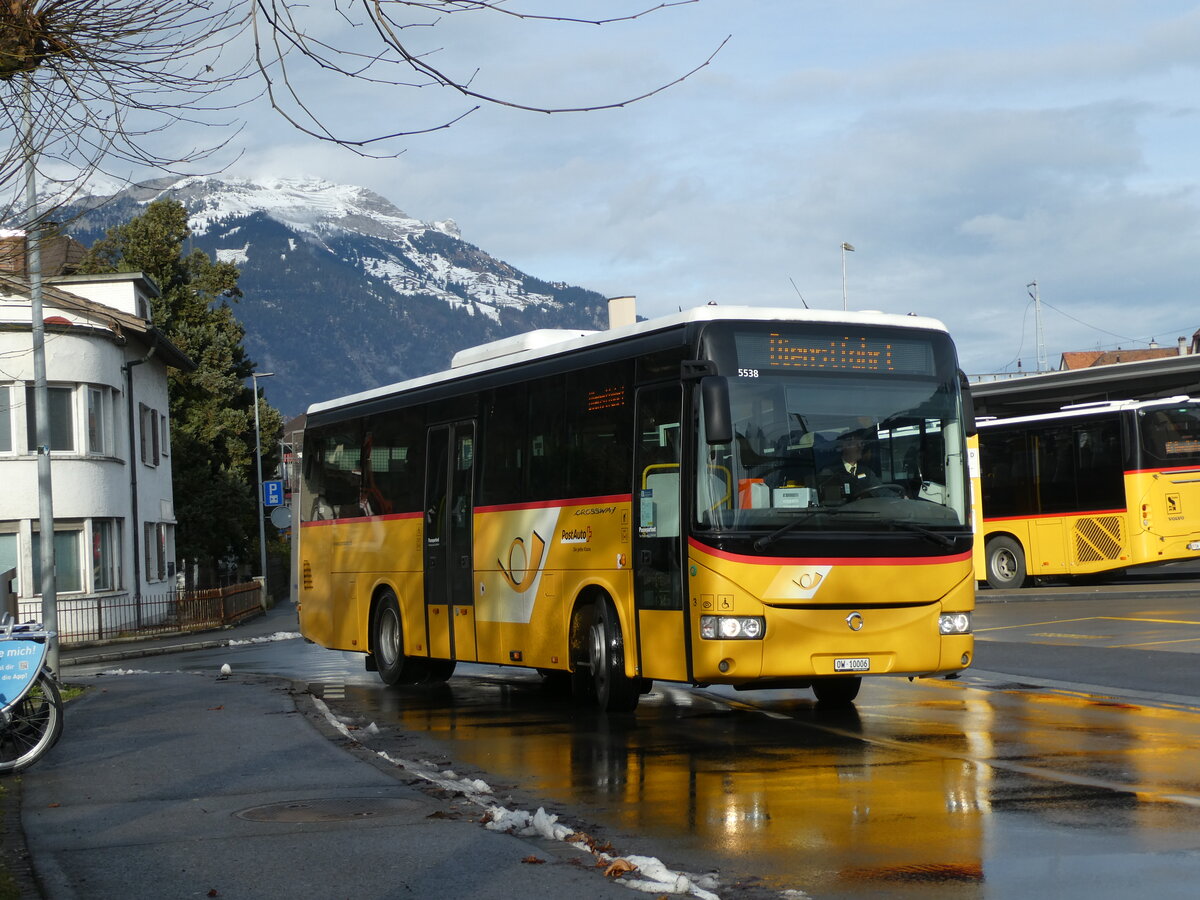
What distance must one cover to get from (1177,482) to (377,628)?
18410 millimetres

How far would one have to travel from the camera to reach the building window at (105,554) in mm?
37688

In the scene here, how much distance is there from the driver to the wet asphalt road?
1835mm

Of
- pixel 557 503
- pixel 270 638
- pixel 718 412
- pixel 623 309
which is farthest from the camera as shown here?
pixel 270 638

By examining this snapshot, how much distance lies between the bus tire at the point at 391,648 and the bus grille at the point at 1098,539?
58.0ft

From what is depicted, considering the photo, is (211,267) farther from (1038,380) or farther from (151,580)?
(1038,380)

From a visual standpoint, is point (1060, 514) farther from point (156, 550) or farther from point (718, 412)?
point (156, 550)

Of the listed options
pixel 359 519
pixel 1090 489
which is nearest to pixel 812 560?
pixel 359 519

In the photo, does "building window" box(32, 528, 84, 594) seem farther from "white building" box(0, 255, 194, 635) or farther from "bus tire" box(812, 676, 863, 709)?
"bus tire" box(812, 676, 863, 709)

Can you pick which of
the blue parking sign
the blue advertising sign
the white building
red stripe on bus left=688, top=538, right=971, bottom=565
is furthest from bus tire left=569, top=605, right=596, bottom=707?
the blue parking sign

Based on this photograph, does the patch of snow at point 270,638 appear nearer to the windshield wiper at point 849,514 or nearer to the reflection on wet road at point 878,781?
the reflection on wet road at point 878,781

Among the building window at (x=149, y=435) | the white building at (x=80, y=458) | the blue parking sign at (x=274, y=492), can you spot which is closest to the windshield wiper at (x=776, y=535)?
the white building at (x=80, y=458)

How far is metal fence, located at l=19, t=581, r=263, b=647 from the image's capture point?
1422 inches

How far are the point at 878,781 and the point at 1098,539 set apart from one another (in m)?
24.0

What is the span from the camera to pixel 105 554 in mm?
38594
